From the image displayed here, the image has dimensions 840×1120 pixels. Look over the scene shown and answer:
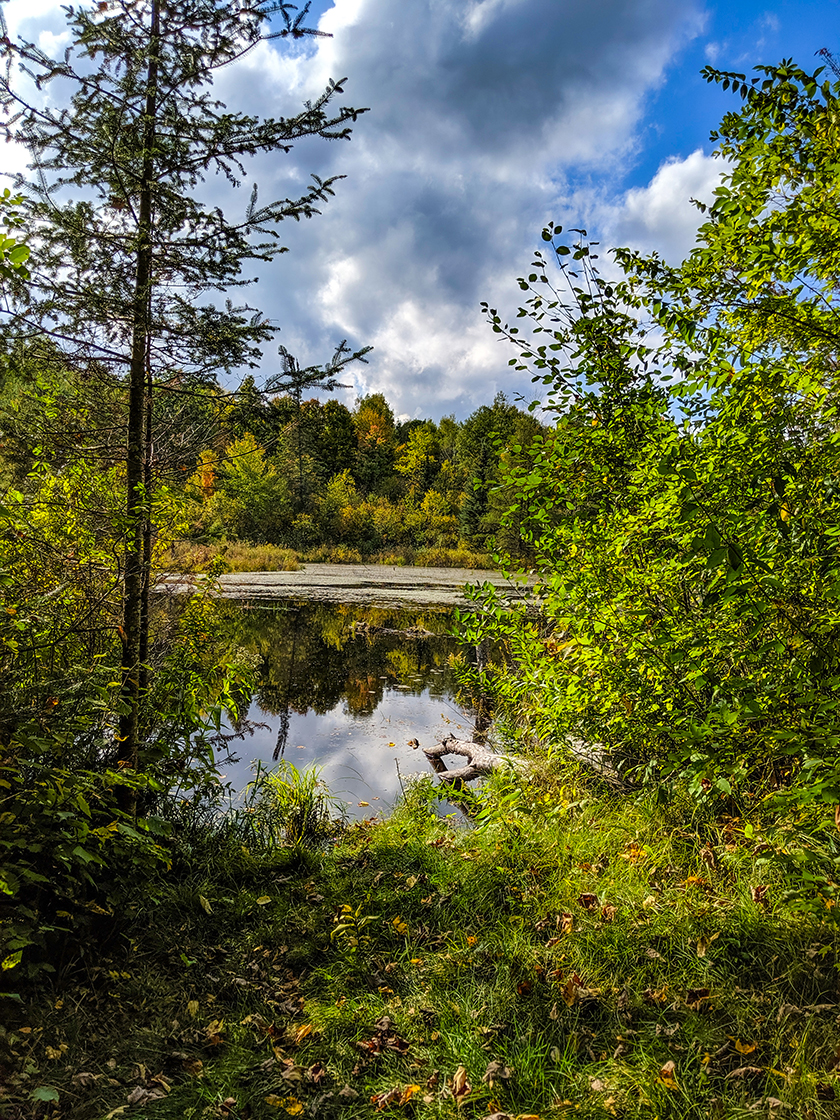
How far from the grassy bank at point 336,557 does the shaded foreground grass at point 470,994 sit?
22.6 meters

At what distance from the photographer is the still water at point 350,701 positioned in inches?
251

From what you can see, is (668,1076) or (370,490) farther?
(370,490)

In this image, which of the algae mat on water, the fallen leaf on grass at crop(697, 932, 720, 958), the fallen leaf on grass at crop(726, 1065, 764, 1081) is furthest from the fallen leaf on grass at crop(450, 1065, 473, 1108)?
the algae mat on water

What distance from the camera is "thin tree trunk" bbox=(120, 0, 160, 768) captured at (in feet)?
10.5

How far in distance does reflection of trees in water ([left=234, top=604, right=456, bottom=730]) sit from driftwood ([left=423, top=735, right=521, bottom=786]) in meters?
1.89

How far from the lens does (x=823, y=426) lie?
2.88 m

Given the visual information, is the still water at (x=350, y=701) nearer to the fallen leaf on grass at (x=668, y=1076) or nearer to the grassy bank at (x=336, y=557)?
the fallen leaf on grass at (x=668, y=1076)

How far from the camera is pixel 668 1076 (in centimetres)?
199

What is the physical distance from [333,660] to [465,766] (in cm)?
570

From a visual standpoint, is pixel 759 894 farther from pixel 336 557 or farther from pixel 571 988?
pixel 336 557

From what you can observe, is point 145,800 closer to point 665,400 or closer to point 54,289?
point 54,289

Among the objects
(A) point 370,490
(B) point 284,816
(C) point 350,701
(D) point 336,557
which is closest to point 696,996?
(B) point 284,816

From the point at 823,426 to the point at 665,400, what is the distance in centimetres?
77

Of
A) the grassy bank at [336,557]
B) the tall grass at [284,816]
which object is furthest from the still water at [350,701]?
the grassy bank at [336,557]
